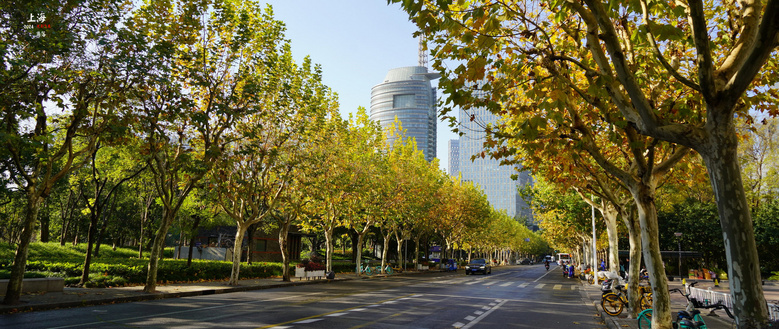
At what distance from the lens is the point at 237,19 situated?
16.7m

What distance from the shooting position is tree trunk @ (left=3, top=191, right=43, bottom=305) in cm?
1227

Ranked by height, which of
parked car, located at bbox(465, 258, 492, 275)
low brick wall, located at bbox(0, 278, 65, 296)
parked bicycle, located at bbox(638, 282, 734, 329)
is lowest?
parked car, located at bbox(465, 258, 492, 275)

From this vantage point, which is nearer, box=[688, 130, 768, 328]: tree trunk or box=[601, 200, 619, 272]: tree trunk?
box=[688, 130, 768, 328]: tree trunk

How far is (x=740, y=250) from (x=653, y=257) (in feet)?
17.0

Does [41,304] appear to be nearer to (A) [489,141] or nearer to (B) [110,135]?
(B) [110,135]

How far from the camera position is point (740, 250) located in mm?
4875

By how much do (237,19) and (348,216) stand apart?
57.6ft

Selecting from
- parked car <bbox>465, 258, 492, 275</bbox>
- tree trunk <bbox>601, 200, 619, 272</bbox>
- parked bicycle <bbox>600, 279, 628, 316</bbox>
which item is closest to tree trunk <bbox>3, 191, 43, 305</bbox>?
parked bicycle <bbox>600, 279, 628, 316</bbox>

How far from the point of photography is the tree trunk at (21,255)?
40.3ft

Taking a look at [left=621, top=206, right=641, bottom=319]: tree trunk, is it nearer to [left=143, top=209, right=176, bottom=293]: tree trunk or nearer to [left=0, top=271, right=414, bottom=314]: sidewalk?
[left=0, top=271, right=414, bottom=314]: sidewalk

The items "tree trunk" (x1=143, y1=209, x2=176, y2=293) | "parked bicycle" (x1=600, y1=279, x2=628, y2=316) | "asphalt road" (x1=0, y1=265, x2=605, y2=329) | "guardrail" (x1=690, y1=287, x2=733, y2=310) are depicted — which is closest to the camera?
"asphalt road" (x1=0, y1=265, x2=605, y2=329)

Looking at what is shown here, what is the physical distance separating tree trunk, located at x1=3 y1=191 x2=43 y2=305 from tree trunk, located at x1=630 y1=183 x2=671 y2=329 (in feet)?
51.1

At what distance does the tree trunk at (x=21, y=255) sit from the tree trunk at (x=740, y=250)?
15418 millimetres

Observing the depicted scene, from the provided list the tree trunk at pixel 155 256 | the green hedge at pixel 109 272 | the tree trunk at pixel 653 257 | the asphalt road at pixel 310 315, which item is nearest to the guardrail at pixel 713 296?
the asphalt road at pixel 310 315
